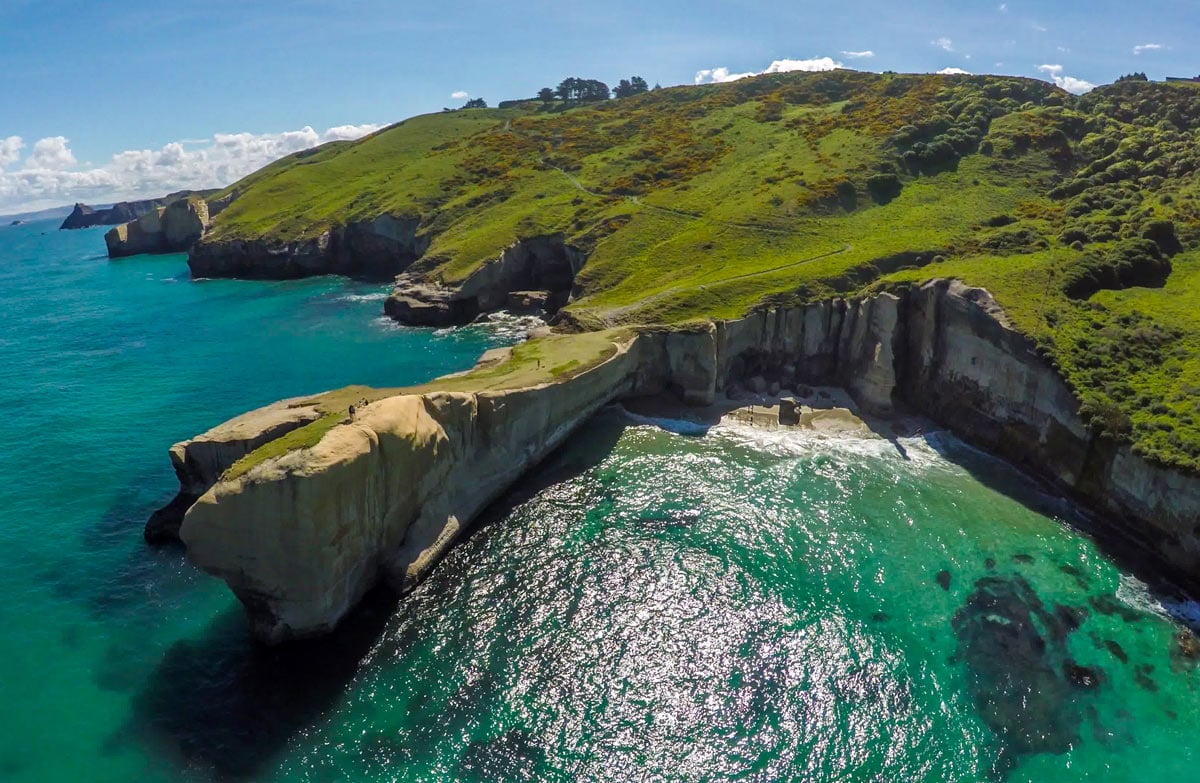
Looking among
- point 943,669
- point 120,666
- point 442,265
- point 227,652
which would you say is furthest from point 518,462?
point 442,265

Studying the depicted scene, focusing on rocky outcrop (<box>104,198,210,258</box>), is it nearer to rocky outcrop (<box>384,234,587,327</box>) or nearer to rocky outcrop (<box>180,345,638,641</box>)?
rocky outcrop (<box>384,234,587,327</box>)

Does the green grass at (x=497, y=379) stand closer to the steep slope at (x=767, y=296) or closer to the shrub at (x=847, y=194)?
the steep slope at (x=767, y=296)

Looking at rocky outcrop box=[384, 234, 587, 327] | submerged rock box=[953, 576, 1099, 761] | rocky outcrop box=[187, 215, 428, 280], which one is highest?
rocky outcrop box=[187, 215, 428, 280]

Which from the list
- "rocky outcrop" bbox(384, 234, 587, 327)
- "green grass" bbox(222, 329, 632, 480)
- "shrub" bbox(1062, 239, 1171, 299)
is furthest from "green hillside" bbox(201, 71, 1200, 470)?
"green grass" bbox(222, 329, 632, 480)

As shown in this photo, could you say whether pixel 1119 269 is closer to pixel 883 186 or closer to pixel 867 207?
pixel 867 207

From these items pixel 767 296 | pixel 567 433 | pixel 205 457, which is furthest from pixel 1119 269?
pixel 205 457

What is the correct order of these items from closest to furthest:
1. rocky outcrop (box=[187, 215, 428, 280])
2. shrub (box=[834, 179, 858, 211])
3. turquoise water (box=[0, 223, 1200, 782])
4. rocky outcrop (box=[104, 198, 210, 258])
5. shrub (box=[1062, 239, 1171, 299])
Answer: turquoise water (box=[0, 223, 1200, 782]) → shrub (box=[1062, 239, 1171, 299]) → shrub (box=[834, 179, 858, 211]) → rocky outcrop (box=[187, 215, 428, 280]) → rocky outcrop (box=[104, 198, 210, 258])
